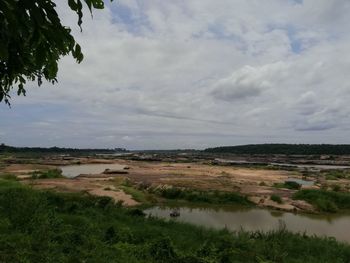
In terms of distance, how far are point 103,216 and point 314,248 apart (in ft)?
29.7

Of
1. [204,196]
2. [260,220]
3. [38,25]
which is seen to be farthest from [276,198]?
[38,25]

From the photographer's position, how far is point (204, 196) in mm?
35375

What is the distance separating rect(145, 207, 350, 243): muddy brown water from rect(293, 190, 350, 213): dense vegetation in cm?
151

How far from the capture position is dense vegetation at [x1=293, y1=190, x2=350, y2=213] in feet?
108

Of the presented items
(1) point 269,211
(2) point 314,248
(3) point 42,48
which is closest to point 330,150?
(1) point 269,211

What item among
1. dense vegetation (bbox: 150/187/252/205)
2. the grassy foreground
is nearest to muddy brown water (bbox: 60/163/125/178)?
dense vegetation (bbox: 150/187/252/205)

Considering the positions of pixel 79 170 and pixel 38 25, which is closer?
pixel 38 25

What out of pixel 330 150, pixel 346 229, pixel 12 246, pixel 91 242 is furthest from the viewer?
pixel 330 150

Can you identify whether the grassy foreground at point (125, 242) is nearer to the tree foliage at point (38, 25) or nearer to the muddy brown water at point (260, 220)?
the muddy brown water at point (260, 220)

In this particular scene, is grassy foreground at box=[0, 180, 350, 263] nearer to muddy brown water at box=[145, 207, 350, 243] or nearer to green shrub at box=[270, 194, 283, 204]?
muddy brown water at box=[145, 207, 350, 243]

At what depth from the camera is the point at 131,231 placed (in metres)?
15.8

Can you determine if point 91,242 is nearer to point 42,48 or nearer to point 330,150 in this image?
point 42,48

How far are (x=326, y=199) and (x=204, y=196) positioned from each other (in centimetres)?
1000

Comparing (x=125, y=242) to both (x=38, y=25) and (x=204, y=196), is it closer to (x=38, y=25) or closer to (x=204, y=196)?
(x=38, y=25)
